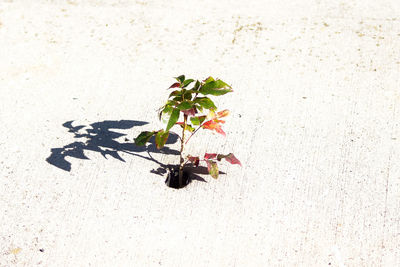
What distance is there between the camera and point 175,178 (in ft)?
14.9

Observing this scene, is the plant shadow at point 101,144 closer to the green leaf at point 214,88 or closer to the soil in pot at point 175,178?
the soil in pot at point 175,178

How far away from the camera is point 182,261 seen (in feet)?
12.7

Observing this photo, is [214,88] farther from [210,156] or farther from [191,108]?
[210,156]

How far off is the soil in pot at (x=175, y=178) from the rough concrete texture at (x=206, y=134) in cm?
9

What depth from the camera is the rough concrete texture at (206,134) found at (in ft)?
13.2

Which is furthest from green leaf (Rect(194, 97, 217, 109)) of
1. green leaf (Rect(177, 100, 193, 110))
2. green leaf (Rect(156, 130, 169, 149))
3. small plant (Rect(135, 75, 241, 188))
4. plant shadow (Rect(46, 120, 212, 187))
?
plant shadow (Rect(46, 120, 212, 187))

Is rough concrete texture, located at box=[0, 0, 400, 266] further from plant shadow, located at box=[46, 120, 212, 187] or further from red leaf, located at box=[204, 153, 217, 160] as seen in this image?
red leaf, located at box=[204, 153, 217, 160]

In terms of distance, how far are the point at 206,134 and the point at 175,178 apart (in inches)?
28.2

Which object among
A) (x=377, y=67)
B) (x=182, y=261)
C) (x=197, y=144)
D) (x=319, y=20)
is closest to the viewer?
(x=182, y=261)

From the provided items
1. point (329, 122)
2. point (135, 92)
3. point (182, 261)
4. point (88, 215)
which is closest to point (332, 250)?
point (182, 261)

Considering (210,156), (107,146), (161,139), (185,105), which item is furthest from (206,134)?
(185,105)

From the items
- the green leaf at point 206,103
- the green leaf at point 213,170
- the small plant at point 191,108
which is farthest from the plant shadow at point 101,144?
the green leaf at point 206,103

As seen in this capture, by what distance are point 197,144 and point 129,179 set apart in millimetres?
831

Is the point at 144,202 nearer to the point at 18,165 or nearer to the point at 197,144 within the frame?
the point at 197,144
